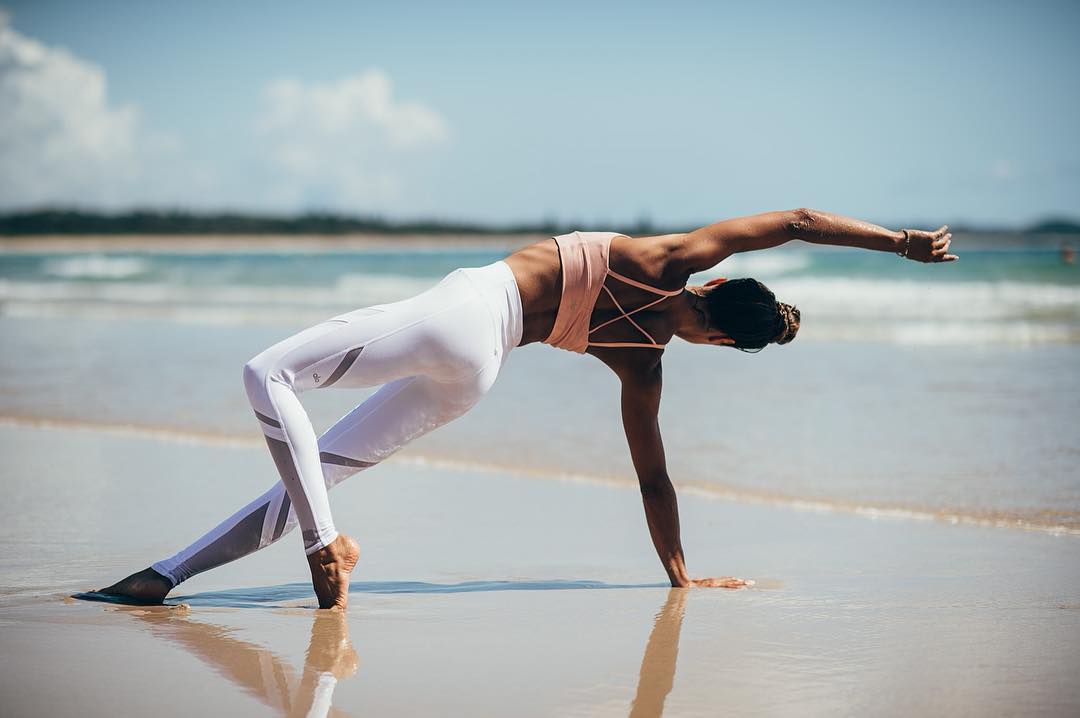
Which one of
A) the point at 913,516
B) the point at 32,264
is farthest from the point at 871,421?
the point at 32,264

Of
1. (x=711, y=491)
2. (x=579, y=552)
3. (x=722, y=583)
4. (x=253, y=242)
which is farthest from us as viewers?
(x=253, y=242)

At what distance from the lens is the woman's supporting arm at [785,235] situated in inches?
141

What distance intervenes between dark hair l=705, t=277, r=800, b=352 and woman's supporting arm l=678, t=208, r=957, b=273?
0.23 m

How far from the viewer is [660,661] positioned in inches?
126

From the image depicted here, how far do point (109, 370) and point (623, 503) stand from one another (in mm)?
Result: 7187

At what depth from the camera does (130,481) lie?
5973 millimetres

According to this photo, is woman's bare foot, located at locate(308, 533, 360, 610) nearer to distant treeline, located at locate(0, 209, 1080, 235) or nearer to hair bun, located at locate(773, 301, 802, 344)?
hair bun, located at locate(773, 301, 802, 344)

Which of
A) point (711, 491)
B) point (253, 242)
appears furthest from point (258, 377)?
point (253, 242)

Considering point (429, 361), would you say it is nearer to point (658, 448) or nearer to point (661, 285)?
point (661, 285)

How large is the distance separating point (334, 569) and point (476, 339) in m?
0.87

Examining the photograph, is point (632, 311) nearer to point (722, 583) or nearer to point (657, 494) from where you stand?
point (657, 494)

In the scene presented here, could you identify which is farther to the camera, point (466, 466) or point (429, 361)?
point (466, 466)

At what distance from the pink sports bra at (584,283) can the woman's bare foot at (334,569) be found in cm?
94

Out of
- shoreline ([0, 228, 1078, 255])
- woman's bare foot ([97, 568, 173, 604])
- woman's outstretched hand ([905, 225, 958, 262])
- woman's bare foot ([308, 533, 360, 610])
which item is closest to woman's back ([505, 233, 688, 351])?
woman's outstretched hand ([905, 225, 958, 262])
